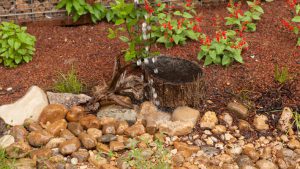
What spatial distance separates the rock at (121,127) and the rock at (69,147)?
0.42m

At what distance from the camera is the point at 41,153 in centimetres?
459

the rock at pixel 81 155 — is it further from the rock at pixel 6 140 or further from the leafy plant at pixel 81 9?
the leafy plant at pixel 81 9

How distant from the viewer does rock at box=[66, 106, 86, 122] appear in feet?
16.5

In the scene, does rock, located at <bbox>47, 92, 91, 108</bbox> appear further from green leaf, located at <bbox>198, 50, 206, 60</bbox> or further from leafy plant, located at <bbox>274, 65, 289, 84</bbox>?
leafy plant, located at <bbox>274, 65, 289, 84</bbox>

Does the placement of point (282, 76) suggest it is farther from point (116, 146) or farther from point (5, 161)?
point (5, 161)

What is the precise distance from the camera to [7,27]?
215 inches

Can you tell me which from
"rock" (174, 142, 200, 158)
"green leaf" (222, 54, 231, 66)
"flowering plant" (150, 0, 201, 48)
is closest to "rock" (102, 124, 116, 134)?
"rock" (174, 142, 200, 158)

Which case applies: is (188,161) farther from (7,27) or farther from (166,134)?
(7,27)

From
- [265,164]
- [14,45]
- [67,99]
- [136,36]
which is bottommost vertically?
[265,164]

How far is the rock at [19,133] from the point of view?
4.80 metres

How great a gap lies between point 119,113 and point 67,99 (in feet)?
1.87

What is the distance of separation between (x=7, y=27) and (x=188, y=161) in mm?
2408

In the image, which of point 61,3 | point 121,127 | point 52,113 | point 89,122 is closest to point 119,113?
point 121,127

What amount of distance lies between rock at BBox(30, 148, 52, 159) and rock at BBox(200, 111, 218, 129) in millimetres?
1477
